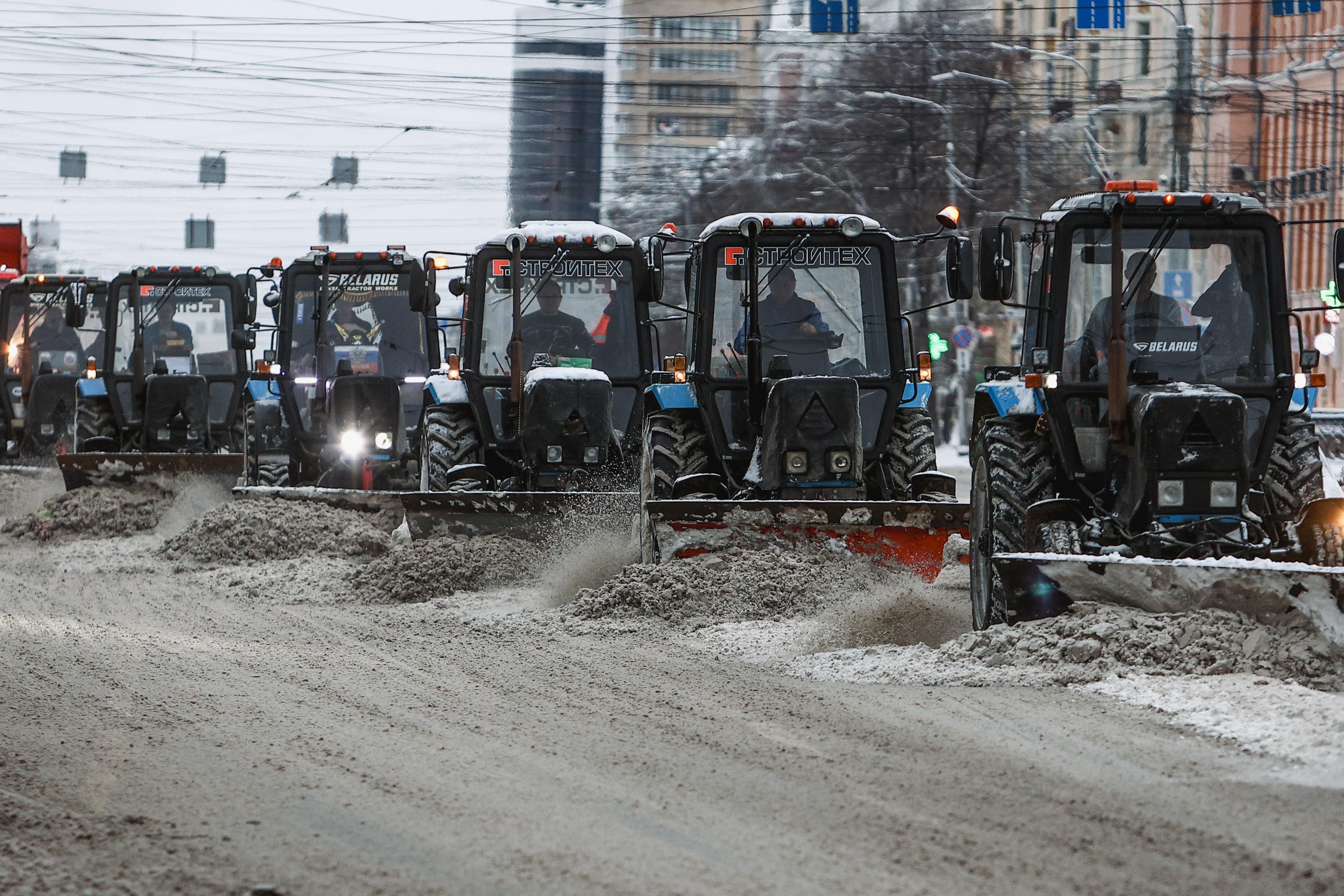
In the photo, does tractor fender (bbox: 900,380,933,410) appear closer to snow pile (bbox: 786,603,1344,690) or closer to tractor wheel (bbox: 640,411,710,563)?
tractor wheel (bbox: 640,411,710,563)

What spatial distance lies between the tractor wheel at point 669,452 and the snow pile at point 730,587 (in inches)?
31.9

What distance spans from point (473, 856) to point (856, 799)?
1207 millimetres

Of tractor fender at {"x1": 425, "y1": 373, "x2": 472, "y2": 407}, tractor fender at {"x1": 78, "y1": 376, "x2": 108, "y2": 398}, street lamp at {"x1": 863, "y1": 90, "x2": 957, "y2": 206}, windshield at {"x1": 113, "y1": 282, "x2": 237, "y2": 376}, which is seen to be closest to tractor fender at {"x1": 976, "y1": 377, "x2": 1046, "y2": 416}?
tractor fender at {"x1": 425, "y1": 373, "x2": 472, "y2": 407}

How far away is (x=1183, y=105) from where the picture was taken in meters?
24.3

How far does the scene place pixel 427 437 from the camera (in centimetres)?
1295

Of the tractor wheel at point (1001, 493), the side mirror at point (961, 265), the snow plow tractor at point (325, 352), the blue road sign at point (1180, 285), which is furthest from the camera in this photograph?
the snow plow tractor at point (325, 352)

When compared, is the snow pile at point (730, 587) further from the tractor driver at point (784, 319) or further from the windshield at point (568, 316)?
the windshield at point (568, 316)

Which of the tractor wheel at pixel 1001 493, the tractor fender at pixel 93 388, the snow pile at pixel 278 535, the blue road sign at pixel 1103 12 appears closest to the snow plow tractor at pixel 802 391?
the tractor wheel at pixel 1001 493

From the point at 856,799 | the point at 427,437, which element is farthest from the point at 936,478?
the point at 856,799

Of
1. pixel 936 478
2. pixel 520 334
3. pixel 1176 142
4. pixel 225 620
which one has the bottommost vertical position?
pixel 225 620

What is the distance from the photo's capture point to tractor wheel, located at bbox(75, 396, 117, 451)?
18.5 metres

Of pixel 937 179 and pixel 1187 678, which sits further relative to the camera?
pixel 937 179

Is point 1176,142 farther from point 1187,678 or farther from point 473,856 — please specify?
point 473,856

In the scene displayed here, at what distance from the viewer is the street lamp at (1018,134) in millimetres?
34219
